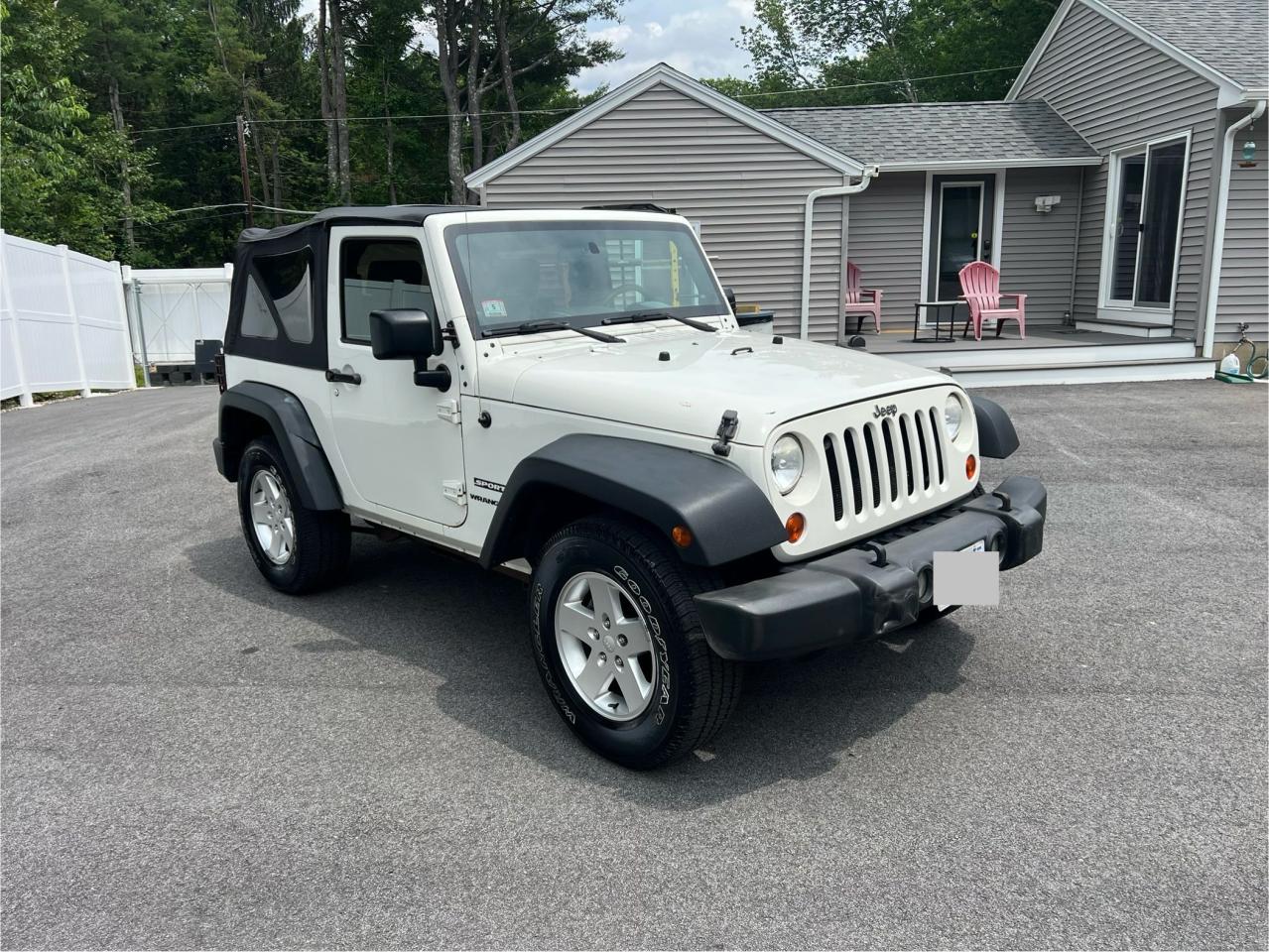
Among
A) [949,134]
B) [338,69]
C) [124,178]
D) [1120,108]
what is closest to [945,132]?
[949,134]

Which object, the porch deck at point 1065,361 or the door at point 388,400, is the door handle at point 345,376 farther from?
the porch deck at point 1065,361

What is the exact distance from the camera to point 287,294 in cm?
478

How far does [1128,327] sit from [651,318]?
1147 centimetres

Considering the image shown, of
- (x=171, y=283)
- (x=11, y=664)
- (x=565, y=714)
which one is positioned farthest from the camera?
(x=171, y=283)

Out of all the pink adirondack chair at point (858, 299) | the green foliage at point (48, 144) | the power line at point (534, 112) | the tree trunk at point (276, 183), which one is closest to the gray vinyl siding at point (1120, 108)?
the pink adirondack chair at point (858, 299)

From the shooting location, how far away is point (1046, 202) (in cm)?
1447

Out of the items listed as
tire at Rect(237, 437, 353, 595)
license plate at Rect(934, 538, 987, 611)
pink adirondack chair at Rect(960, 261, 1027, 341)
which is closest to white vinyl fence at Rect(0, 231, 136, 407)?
tire at Rect(237, 437, 353, 595)

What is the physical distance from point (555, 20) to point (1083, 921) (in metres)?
38.3

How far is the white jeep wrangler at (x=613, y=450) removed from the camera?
2.89 metres

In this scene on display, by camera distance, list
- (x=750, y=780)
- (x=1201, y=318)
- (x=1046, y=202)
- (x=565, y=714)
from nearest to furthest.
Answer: (x=750, y=780), (x=565, y=714), (x=1201, y=318), (x=1046, y=202)

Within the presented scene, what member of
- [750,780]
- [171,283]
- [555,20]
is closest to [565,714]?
[750,780]

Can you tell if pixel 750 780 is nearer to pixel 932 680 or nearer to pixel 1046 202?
pixel 932 680

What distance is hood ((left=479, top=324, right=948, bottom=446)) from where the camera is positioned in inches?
120

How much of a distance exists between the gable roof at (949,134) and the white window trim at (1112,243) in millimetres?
512
